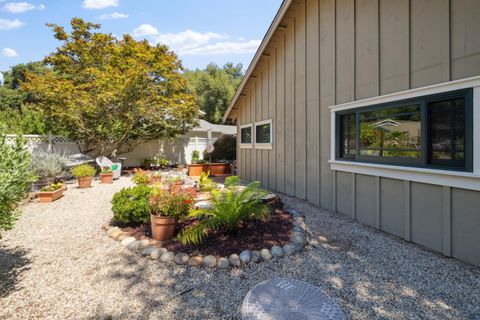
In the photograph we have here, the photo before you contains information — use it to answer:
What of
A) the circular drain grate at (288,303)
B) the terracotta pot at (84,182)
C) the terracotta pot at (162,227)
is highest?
the terracotta pot at (84,182)

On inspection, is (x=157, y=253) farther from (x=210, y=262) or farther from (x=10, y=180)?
(x=10, y=180)

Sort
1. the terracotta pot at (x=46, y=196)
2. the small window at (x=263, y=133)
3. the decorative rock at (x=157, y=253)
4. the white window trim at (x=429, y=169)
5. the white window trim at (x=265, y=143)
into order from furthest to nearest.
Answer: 1. the small window at (x=263, y=133)
2. the white window trim at (x=265, y=143)
3. the terracotta pot at (x=46, y=196)
4. the decorative rock at (x=157, y=253)
5. the white window trim at (x=429, y=169)

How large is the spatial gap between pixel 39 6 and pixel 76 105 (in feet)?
11.2

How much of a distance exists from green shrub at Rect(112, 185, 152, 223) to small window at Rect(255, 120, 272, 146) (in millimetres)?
4390

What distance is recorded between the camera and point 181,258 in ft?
10.4

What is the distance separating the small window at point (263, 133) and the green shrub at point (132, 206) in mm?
4390

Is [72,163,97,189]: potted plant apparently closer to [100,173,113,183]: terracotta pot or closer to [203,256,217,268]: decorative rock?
[100,173,113,183]: terracotta pot

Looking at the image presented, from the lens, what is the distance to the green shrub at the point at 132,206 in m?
4.24

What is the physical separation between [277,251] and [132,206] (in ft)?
8.62

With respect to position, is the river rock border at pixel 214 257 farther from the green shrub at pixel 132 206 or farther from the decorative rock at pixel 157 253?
the green shrub at pixel 132 206

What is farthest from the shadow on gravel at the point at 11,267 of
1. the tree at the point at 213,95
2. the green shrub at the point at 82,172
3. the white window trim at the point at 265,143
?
the tree at the point at 213,95

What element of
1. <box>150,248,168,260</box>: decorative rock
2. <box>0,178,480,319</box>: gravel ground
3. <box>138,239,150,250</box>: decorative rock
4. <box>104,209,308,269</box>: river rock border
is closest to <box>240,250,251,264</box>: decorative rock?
<box>104,209,308,269</box>: river rock border

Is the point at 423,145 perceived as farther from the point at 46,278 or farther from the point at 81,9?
the point at 81,9

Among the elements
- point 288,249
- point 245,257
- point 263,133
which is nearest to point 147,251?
point 245,257
